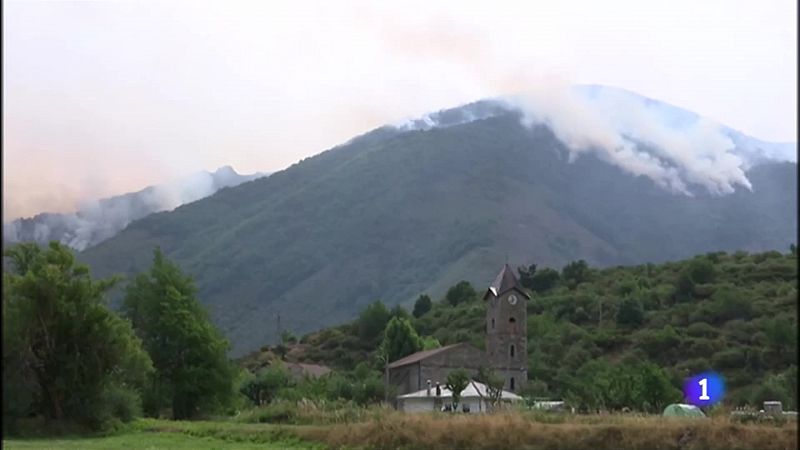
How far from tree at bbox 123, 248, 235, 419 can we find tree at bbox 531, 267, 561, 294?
56719mm

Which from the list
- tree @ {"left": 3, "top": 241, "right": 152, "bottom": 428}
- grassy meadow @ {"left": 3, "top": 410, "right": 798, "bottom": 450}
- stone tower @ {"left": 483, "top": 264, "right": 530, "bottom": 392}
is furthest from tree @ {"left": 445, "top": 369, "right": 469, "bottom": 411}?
grassy meadow @ {"left": 3, "top": 410, "right": 798, "bottom": 450}

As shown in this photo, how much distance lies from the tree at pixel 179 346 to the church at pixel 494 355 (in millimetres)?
18065

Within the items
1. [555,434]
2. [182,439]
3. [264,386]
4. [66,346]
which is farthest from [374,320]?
[555,434]

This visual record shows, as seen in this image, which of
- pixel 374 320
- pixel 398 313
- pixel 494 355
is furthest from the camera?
pixel 398 313

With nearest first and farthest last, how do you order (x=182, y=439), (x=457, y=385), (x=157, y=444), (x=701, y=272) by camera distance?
1. (x=157, y=444)
2. (x=182, y=439)
3. (x=457, y=385)
4. (x=701, y=272)

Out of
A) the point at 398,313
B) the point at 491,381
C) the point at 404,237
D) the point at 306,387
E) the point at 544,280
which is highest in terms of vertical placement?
the point at 404,237

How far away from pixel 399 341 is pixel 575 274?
99.1 ft

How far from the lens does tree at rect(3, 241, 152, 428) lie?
35.7m

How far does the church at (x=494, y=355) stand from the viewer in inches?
2704

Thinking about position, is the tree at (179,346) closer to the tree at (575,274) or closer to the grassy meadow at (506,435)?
the grassy meadow at (506,435)

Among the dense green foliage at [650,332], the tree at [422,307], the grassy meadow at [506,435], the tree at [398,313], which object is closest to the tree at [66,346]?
the grassy meadow at [506,435]

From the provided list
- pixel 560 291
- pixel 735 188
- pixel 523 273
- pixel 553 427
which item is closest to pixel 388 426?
pixel 553 427

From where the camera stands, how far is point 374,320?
9269 cm

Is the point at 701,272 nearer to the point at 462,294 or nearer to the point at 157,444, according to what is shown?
the point at 462,294
